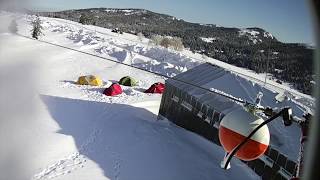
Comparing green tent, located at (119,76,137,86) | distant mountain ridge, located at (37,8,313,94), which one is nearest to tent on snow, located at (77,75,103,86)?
green tent, located at (119,76,137,86)

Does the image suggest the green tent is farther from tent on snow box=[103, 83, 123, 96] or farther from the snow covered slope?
tent on snow box=[103, 83, 123, 96]

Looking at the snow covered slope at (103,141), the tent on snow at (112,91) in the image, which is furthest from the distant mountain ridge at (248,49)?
the tent on snow at (112,91)

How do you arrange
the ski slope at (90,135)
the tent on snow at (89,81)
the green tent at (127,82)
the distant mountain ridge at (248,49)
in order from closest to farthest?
the ski slope at (90,135)
the tent on snow at (89,81)
the green tent at (127,82)
the distant mountain ridge at (248,49)

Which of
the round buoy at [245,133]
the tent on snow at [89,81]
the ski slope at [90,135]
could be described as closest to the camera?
the round buoy at [245,133]

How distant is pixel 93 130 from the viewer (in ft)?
75.5

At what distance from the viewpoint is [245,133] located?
5395 mm

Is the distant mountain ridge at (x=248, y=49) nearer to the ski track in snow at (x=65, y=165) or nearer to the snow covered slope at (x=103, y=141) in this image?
the snow covered slope at (x=103, y=141)

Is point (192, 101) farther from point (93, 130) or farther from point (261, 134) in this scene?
point (261, 134)

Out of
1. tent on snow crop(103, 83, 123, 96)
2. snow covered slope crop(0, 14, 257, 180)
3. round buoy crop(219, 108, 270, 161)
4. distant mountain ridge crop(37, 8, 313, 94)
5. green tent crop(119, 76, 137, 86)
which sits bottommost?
distant mountain ridge crop(37, 8, 313, 94)

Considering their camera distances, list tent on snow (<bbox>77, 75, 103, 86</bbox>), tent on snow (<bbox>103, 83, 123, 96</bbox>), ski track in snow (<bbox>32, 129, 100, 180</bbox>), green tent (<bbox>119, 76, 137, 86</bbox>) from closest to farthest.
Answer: ski track in snow (<bbox>32, 129, 100, 180</bbox>) → tent on snow (<bbox>103, 83, 123, 96</bbox>) → tent on snow (<bbox>77, 75, 103, 86</bbox>) → green tent (<bbox>119, 76, 137, 86</bbox>)

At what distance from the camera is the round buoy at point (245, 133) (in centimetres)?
540

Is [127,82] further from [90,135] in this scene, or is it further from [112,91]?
[90,135]

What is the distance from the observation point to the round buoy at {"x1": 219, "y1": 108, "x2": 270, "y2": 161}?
5402mm

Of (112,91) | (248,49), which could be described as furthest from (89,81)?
(248,49)
